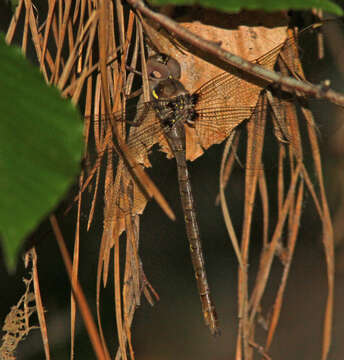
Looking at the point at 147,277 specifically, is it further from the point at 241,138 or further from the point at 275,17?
the point at 275,17

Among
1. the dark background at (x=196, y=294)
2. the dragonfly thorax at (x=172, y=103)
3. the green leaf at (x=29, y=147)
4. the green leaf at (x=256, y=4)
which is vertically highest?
the green leaf at (x=256, y=4)

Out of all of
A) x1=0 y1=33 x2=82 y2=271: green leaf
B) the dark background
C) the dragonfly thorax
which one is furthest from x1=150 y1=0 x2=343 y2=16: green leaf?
the dark background

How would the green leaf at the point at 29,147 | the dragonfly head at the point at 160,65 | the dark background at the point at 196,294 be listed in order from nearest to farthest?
the green leaf at the point at 29,147 < the dragonfly head at the point at 160,65 < the dark background at the point at 196,294

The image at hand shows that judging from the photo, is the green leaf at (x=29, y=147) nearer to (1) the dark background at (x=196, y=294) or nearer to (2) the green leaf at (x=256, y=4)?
(2) the green leaf at (x=256, y=4)

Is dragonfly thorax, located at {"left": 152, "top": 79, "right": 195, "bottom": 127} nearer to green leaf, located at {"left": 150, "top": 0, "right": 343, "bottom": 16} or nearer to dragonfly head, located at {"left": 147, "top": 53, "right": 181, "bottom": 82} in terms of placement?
dragonfly head, located at {"left": 147, "top": 53, "right": 181, "bottom": 82}

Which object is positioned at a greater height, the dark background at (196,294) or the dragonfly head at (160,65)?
the dragonfly head at (160,65)

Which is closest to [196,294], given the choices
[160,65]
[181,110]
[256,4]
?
[181,110]

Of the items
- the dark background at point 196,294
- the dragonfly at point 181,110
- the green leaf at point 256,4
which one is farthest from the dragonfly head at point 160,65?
the dark background at point 196,294
